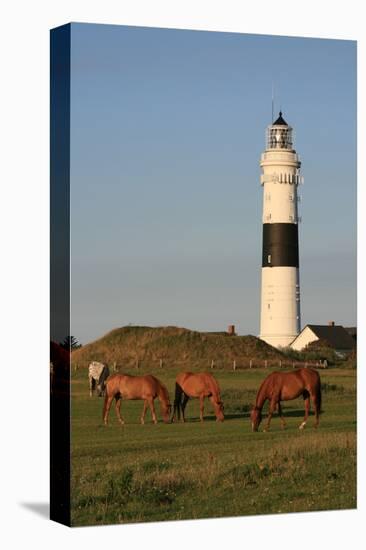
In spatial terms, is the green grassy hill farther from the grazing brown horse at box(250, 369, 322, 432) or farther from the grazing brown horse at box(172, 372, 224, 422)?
the grazing brown horse at box(250, 369, 322, 432)

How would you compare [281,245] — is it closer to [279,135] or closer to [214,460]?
[279,135]

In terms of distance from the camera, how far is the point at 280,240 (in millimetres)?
28938

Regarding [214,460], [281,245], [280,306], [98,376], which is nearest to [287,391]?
[280,306]

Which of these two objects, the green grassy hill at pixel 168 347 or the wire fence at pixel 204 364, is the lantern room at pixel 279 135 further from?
the wire fence at pixel 204 364

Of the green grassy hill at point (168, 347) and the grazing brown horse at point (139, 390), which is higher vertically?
the green grassy hill at point (168, 347)

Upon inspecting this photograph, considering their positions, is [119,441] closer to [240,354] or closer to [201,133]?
[240,354]

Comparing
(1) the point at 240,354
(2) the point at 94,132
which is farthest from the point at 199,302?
(2) the point at 94,132

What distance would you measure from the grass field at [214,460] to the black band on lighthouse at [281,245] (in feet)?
6.08

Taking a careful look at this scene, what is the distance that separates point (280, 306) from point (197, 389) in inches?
100

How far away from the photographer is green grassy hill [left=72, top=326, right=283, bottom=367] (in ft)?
82.7

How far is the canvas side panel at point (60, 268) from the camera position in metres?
24.6

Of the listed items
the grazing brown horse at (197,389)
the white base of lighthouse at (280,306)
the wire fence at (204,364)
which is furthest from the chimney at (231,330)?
the grazing brown horse at (197,389)

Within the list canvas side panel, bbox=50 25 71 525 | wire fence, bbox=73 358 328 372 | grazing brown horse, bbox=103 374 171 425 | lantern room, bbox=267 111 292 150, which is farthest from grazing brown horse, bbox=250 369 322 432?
lantern room, bbox=267 111 292 150

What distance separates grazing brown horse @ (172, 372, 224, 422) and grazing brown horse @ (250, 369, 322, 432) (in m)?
0.54
